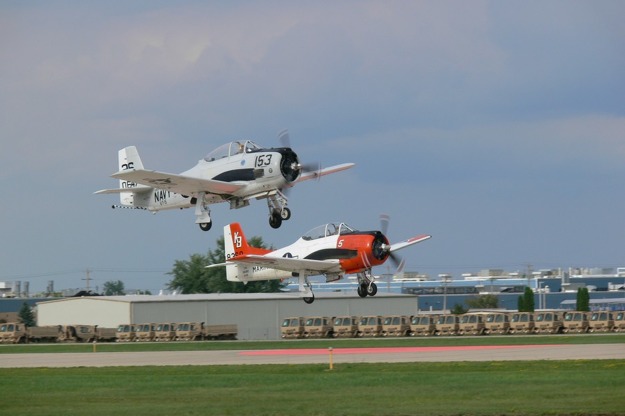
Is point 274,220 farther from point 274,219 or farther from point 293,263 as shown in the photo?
point 293,263

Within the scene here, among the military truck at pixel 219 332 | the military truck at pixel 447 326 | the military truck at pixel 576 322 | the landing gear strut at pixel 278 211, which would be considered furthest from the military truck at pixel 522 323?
the landing gear strut at pixel 278 211

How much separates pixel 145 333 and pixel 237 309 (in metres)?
17.6

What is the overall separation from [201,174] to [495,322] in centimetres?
3830

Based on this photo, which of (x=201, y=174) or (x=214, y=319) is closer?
(x=201, y=174)

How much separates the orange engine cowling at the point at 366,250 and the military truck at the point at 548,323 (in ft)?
54.7

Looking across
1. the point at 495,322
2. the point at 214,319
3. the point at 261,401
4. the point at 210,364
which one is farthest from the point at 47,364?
the point at 214,319

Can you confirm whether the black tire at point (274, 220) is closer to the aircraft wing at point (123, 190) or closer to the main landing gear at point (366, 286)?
the aircraft wing at point (123, 190)

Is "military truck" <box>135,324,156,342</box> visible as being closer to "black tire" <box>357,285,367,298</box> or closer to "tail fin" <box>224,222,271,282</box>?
"tail fin" <box>224,222,271,282</box>

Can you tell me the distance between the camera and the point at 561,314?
84562mm

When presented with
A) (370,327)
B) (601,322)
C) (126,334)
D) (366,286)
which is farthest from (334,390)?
(126,334)

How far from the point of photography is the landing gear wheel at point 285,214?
52.9 metres

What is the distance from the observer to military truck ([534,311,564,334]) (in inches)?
3278

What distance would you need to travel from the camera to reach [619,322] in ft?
270

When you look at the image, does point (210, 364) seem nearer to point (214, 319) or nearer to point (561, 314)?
point (561, 314)
